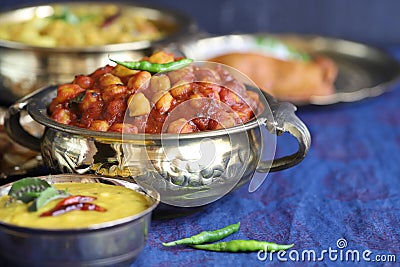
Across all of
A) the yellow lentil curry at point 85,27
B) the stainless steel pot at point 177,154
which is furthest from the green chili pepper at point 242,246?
the yellow lentil curry at point 85,27

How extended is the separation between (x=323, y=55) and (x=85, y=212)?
3.09 meters

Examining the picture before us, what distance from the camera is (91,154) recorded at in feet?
7.78

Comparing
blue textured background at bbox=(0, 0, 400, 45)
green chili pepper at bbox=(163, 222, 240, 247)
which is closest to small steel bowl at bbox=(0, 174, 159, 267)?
green chili pepper at bbox=(163, 222, 240, 247)

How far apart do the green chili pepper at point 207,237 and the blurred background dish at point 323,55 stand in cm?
167

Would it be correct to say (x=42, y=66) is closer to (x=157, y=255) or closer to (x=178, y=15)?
(x=178, y=15)

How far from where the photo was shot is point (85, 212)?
6.68 ft

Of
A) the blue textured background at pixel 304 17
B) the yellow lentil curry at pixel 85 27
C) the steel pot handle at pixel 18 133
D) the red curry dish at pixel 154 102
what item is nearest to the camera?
the red curry dish at pixel 154 102

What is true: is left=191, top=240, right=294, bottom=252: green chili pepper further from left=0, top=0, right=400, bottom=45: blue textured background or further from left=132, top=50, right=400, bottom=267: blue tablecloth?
left=0, top=0, right=400, bottom=45: blue textured background

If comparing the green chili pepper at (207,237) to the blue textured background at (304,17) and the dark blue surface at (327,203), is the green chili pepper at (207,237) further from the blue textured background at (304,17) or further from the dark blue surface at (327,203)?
the blue textured background at (304,17)

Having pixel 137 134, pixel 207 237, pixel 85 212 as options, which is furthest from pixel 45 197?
pixel 207 237

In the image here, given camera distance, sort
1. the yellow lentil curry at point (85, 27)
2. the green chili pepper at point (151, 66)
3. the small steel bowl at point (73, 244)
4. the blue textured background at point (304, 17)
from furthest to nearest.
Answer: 1. the blue textured background at point (304, 17)
2. the yellow lentil curry at point (85, 27)
3. the green chili pepper at point (151, 66)
4. the small steel bowl at point (73, 244)

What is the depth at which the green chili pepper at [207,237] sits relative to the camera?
7.65 feet

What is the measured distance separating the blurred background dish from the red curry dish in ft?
4.62

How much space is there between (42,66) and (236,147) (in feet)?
4.64
